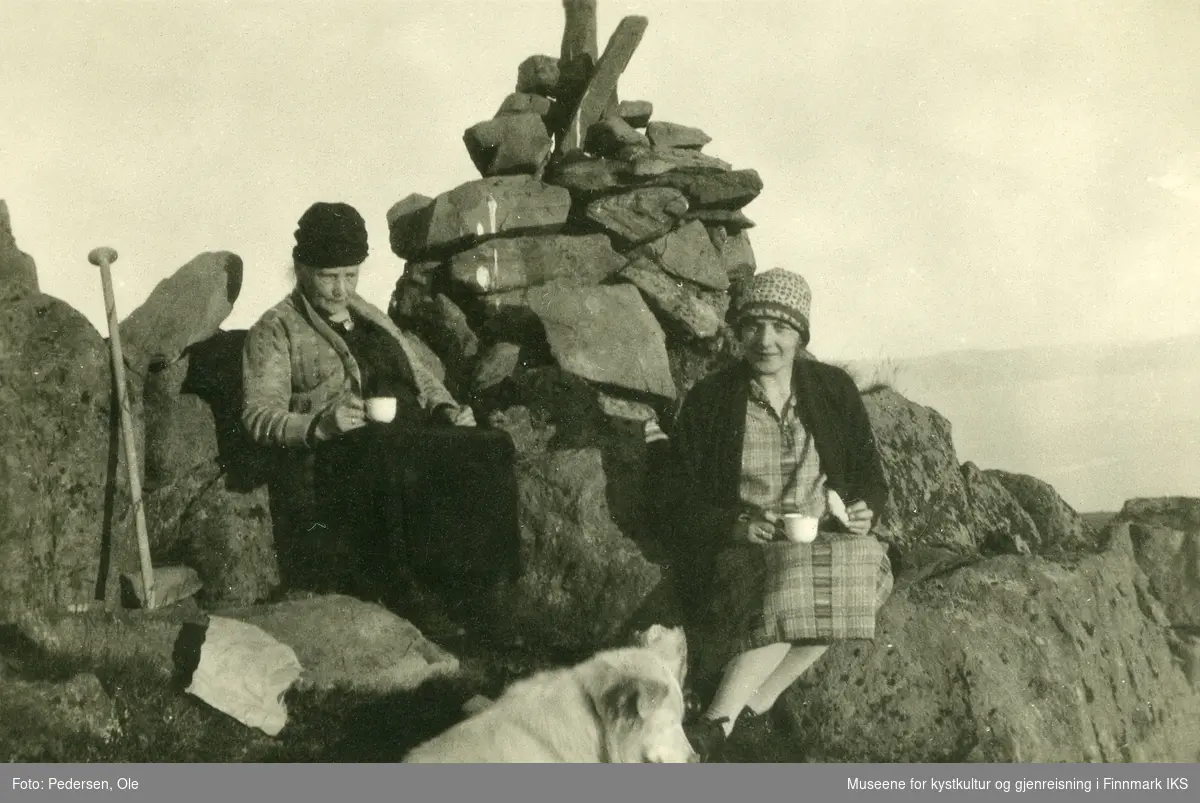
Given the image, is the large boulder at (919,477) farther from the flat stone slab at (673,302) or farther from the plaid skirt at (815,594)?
the plaid skirt at (815,594)

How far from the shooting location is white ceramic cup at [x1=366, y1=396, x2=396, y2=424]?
530 centimetres

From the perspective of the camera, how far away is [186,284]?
19.7 feet

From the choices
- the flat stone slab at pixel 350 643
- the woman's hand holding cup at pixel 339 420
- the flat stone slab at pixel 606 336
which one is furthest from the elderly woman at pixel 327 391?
the flat stone slab at pixel 606 336

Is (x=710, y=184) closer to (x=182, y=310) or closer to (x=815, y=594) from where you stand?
(x=182, y=310)

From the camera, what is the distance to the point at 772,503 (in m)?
4.99

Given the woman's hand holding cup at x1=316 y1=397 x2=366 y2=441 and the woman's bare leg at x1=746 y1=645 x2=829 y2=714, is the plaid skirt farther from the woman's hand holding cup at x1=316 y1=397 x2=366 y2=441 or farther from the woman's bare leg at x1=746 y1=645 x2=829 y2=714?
the woman's hand holding cup at x1=316 y1=397 x2=366 y2=441

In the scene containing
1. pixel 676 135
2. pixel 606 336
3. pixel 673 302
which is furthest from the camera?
pixel 676 135

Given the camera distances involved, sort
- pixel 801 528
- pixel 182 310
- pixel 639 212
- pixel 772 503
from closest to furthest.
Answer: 1. pixel 801 528
2. pixel 772 503
3. pixel 182 310
4. pixel 639 212

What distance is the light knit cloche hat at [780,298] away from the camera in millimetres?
4879

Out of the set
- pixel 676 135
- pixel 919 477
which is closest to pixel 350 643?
pixel 919 477

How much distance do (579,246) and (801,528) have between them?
316 cm

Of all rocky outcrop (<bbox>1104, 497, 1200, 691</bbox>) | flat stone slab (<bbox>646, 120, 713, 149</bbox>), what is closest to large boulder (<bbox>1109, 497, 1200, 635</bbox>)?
rocky outcrop (<bbox>1104, 497, 1200, 691</bbox>)
